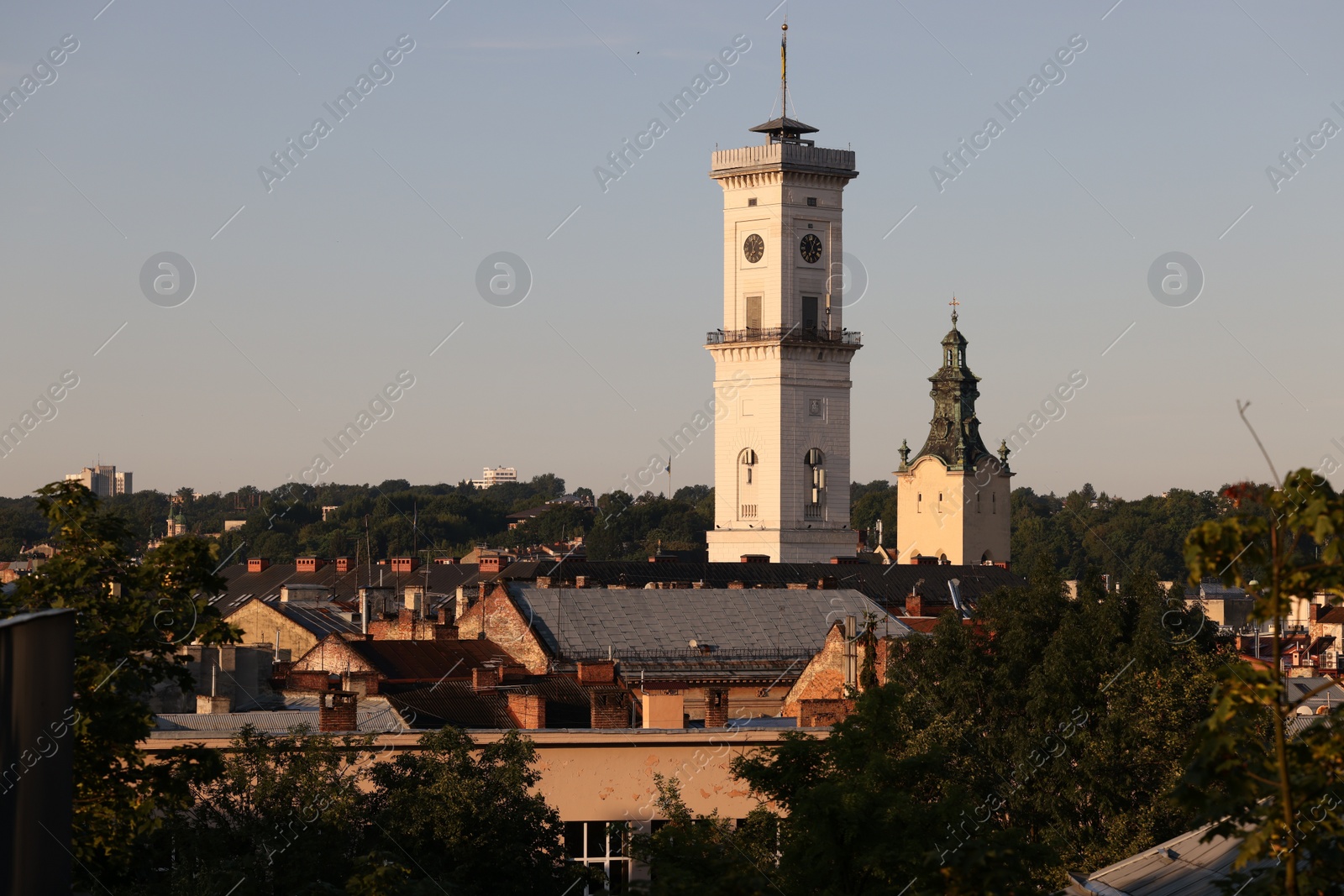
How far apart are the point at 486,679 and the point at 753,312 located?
70.8 meters

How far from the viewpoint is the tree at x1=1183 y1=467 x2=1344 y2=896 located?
10.9 meters

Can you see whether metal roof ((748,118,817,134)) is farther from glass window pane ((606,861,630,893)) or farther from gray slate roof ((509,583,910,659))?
glass window pane ((606,861,630,893))

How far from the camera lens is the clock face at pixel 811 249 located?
387 feet

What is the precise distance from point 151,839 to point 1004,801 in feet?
56.9

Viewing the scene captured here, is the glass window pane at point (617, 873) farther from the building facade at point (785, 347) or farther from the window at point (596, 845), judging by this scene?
the building facade at point (785, 347)

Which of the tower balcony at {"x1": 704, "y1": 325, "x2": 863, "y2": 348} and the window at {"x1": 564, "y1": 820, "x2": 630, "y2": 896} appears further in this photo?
the tower balcony at {"x1": 704, "y1": 325, "x2": 863, "y2": 348}

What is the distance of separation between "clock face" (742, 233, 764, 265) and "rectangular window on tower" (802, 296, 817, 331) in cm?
357

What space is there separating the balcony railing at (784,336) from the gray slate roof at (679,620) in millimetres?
51426

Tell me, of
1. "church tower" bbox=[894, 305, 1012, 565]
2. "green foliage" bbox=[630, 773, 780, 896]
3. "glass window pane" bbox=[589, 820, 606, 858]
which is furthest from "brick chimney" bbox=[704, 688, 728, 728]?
"church tower" bbox=[894, 305, 1012, 565]

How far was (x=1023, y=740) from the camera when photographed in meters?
40.6

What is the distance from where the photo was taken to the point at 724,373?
120m

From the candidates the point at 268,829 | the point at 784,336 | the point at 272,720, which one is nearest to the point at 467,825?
the point at 268,829

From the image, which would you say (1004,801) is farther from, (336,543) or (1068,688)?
(336,543)

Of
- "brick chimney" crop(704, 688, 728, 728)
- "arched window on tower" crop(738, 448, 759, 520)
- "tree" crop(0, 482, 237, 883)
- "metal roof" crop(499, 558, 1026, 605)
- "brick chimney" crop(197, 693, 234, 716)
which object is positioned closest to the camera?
"tree" crop(0, 482, 237, 883)
